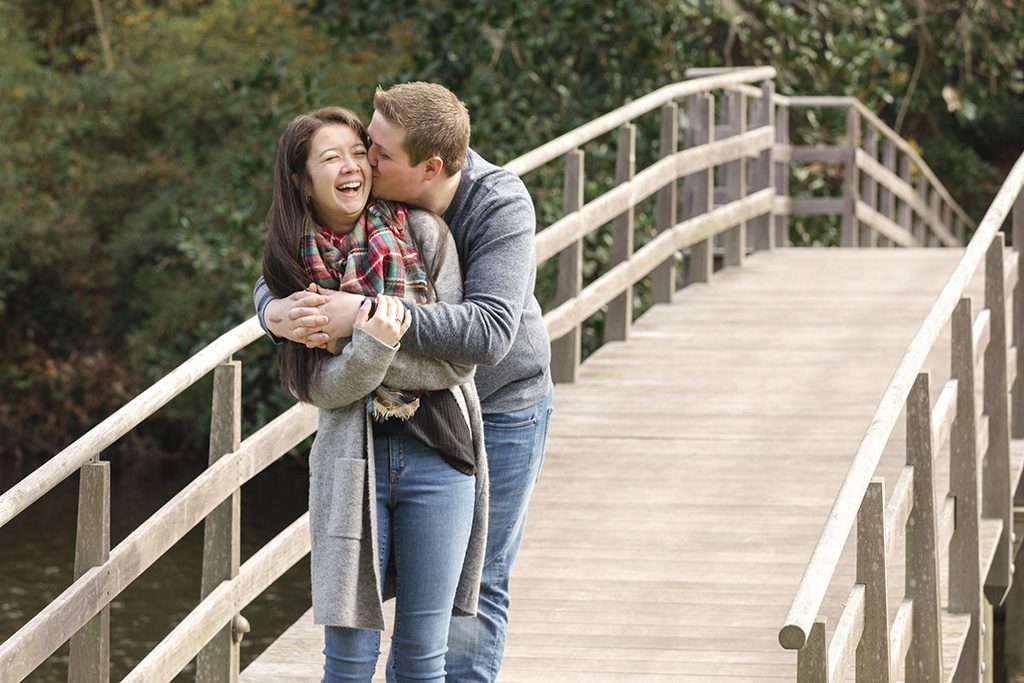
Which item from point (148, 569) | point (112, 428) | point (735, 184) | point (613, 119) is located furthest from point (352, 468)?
point (148, 569)

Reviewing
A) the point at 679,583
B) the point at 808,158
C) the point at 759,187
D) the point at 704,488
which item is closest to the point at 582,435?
the point at 704,488

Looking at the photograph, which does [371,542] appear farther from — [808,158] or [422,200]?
[808,158]

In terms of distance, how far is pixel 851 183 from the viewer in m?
12.8

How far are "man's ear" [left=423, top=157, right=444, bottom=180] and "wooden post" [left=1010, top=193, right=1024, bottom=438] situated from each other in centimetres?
401

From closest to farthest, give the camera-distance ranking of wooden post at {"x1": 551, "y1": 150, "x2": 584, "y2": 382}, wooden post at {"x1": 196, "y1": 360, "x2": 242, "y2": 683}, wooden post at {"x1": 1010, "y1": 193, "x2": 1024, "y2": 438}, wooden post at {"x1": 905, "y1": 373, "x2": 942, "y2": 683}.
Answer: wooden post at {"x1": 905, "y1": 373, "x2": 942, "y2": 683} → wooden post at {"x1": 196, "y1": 360, "x2": 242, "y2": 683} → wooden post at {"x1": 1010, "y1": 193, "x2": 1024, "y2": 438} → wooden post at {"x1": 551, "y1": 150, "x2": 584, "y2": 382}

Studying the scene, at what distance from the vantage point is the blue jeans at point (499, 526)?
3840mm

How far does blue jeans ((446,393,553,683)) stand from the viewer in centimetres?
384

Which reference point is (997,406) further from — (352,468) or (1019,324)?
(352,468)

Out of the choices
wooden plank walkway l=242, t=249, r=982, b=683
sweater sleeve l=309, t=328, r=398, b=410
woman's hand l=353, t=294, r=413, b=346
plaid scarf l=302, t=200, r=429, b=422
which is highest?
plaid scarf l=302, t=200, r=429, b=422

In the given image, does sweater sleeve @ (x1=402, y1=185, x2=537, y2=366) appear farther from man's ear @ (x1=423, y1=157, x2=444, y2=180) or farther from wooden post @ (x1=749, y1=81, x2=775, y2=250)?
wooden post @ (x1=749, y1=81, x2=775, y2=250)

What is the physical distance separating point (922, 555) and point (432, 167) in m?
1.88

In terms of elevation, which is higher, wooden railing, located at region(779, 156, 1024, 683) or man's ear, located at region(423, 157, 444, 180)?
man's ear, located at region(423, 157, 444, 180)

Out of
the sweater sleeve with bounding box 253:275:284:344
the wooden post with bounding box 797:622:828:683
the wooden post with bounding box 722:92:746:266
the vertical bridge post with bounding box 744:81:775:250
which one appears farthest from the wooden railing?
the vertical bridge post with bounding box 744:81:775:250

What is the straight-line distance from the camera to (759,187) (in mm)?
10969
